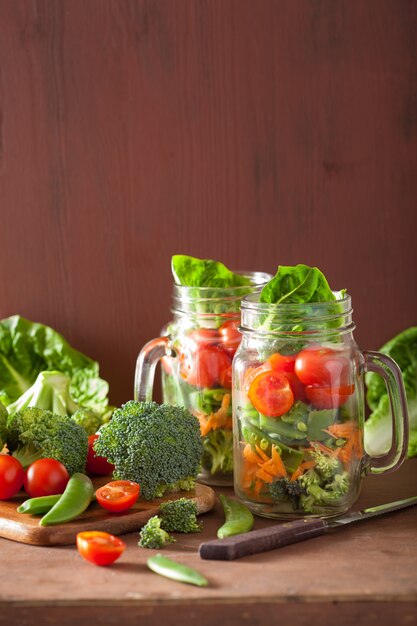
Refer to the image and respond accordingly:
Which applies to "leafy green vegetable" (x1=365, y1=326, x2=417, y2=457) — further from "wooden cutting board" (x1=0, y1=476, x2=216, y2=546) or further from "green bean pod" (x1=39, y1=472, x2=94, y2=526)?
"green bean pod" (x1=39, y1=472, x2=94, y2=526)

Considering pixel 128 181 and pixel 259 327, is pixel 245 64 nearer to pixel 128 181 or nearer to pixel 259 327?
pixel 128 181

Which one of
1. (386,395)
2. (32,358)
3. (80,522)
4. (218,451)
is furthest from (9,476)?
(386,395)

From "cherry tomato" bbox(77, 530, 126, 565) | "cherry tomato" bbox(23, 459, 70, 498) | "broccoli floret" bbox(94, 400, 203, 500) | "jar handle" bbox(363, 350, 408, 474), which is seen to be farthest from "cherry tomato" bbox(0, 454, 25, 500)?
"jar handle" bbox(363, 350, 408, 474)

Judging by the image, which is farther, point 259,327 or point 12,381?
point 12,381

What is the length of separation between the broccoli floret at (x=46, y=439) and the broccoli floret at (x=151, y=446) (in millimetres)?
85

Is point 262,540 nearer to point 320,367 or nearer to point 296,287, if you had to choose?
point 320,367

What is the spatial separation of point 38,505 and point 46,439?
18 centimetres

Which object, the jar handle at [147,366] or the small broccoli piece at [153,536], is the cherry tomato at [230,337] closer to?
the jar handle at [147,366]

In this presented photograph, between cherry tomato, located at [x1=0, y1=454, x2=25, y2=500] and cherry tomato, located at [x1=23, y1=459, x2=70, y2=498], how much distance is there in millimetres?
18

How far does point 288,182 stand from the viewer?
2.26m

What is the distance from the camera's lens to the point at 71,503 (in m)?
1.54

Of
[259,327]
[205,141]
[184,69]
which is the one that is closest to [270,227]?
[205,141]

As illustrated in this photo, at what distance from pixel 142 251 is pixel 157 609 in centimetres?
118

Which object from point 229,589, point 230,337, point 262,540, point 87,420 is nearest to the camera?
point 229,589
